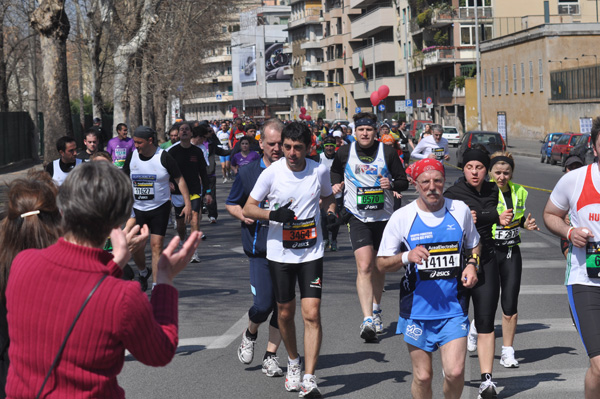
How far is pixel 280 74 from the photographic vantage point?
15512cm

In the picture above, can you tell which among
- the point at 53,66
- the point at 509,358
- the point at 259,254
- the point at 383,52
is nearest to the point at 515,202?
the point at 509,358

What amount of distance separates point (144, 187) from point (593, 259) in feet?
21.9

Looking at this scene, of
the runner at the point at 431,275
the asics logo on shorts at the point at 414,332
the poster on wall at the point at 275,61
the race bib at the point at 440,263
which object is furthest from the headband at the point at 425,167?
the poster on wall at the point at 275,61

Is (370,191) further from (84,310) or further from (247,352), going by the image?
(84,310)

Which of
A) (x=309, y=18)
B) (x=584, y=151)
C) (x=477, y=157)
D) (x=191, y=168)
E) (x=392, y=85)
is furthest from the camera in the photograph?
(x=309, y=18)

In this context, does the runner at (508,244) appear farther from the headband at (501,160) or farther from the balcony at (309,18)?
the balcony at (309,18)

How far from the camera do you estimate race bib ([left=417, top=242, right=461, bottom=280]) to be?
5.50m

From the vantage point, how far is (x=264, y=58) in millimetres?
155625

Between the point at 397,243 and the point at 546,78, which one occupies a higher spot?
the point at 546,78

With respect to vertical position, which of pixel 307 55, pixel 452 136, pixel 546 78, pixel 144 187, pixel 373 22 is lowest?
pixel 452 136

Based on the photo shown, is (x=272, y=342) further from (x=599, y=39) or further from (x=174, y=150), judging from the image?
(x=599, y=39)

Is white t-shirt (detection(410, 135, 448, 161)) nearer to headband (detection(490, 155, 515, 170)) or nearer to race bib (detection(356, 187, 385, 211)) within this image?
race bib (detection(356, 187, 385, 211))

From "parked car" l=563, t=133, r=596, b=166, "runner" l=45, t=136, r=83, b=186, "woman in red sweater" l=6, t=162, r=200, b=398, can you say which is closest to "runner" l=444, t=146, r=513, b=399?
"woman in red sweater" l=6, t=162, r=200, b=398

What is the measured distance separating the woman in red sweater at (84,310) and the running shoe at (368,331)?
5.24m
